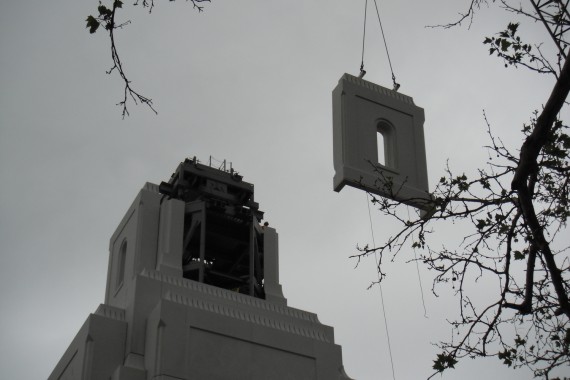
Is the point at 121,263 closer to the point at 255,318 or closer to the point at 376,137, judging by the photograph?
the point at 255,318

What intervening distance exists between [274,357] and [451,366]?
25862mm

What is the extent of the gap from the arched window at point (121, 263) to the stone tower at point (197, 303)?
7 centimetres

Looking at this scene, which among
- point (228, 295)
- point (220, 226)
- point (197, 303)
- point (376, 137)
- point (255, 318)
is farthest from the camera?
point (220, 226)

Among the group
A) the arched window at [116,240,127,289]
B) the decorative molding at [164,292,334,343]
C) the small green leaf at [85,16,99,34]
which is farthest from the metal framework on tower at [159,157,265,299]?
the small green leaf at [85,16,99,34]

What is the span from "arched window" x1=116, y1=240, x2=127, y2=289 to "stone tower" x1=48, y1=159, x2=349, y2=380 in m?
0.07

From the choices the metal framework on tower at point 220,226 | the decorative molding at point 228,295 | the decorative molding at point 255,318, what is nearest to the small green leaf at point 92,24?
the decorative molding at point 255,318

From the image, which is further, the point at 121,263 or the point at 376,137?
the point at 121,263

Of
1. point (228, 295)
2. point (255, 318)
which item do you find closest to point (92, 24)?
point (255, 318)

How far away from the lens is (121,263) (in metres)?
44.2

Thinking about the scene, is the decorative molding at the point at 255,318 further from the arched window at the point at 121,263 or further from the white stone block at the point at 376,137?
the white stone block at the point at 376,137

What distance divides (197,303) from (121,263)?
27.6ft

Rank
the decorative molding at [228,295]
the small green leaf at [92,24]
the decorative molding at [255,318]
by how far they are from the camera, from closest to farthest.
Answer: the small green leaf at [92,24] < the decorative molding at [255,318] < the decorative molding at [228,295]

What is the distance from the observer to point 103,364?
35.5 m

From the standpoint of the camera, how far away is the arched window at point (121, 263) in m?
42.9
